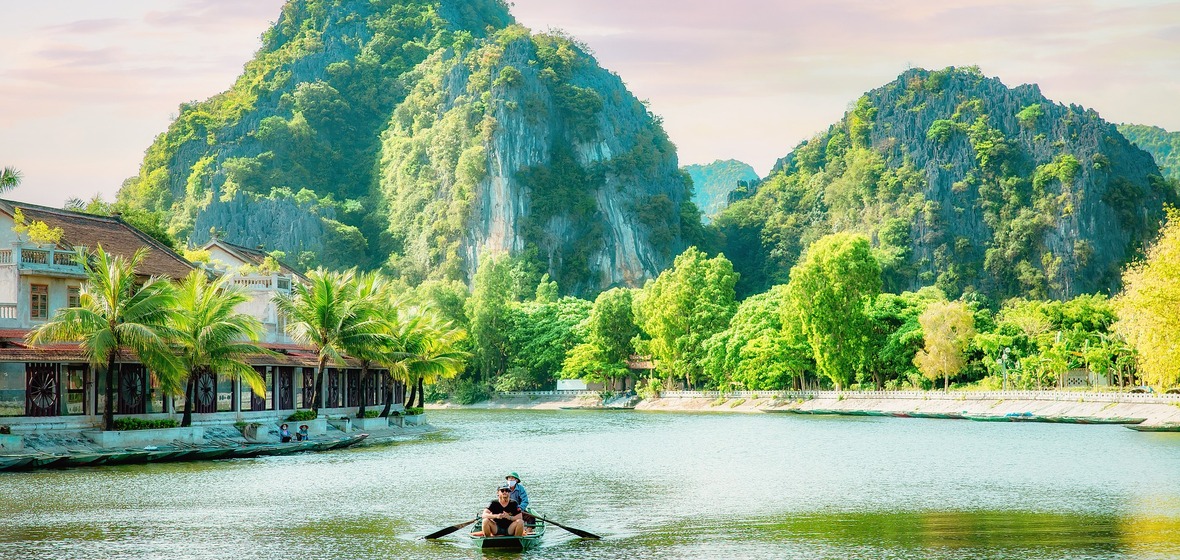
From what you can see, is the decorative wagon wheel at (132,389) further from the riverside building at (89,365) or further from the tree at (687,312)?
the tree at (687,312)

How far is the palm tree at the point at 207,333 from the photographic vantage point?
53.4 metres

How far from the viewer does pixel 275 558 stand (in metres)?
28.4

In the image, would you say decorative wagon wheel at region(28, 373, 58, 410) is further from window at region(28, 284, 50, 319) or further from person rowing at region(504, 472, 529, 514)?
person rowing at region(504, 472, 529, 514)

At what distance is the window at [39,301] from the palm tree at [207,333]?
5264mm

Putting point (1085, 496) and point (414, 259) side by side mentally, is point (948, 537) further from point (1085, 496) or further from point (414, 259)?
point (414, 259)

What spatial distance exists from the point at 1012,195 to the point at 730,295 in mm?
60533

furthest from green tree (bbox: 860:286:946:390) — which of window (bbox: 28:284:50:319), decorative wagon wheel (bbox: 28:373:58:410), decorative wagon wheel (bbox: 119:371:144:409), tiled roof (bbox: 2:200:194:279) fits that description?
decorative wagon wheel (bbox: 28:373:58:410)

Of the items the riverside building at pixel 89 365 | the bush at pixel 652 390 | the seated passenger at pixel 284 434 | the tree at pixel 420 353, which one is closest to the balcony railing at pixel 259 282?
the riverside building at pixel 89 365

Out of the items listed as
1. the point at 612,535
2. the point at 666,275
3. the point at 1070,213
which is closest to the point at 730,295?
the point at 666,275

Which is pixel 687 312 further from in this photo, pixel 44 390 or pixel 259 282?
pixel 44 390

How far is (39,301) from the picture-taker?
2125 inches

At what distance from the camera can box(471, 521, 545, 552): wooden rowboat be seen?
29.4 metres

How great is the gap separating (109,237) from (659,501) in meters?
36.1

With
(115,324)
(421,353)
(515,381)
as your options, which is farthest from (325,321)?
(515,381)
